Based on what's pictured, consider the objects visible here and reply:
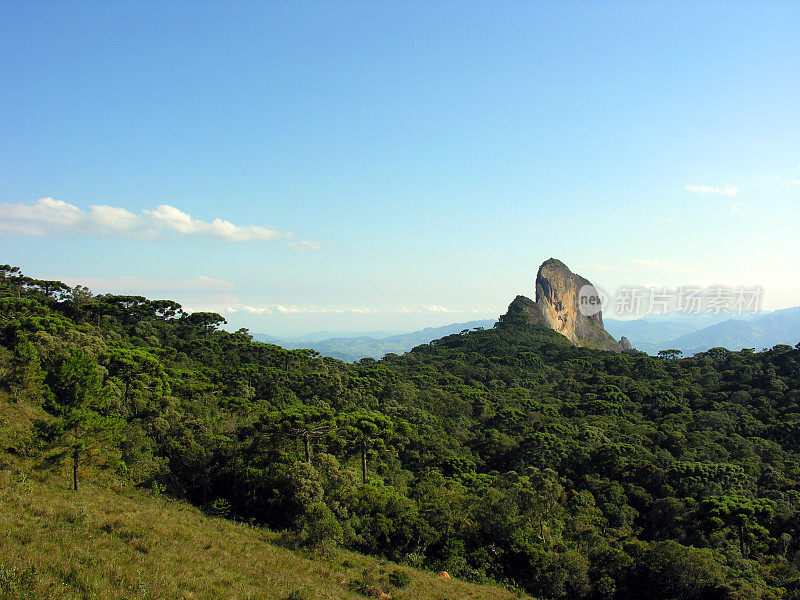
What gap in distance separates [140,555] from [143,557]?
0.41 ft

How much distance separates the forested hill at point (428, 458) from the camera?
2219cm

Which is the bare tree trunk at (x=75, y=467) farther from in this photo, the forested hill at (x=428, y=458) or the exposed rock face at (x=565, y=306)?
the exposed rock face at (x=565, y=306)

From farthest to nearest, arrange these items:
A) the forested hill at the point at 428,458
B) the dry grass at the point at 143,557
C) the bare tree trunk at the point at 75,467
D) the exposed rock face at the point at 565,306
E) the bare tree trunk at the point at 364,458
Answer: the exposed rock face at the point at 565,306, the bare tree trunk at the point at 364,458, the forested hill at the point at 428,458, the bare tree trunk at the point at 75,467, the dry grass at the point at 143,557

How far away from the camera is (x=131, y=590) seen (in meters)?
10.2

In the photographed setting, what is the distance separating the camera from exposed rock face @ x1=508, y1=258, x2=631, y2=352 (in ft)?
431

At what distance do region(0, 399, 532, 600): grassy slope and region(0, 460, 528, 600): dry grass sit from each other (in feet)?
0.10

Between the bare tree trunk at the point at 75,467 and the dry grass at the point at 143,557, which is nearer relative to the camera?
the dry grass at the point at 143,557

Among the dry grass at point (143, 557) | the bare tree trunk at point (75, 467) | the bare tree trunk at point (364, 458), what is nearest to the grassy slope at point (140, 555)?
the dry grass at point (143, 557)

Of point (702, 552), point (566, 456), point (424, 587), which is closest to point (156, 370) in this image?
point (424, 587)

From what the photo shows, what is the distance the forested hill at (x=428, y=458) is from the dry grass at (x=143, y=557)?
6.42ft

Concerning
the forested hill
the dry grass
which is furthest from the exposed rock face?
the dry grass

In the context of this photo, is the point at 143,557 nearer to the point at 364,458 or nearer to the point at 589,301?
the point at 364,458

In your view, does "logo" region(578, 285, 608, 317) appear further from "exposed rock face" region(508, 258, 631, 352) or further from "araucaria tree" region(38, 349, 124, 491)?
"araucaria tree" region(38, 349, 124, 491)

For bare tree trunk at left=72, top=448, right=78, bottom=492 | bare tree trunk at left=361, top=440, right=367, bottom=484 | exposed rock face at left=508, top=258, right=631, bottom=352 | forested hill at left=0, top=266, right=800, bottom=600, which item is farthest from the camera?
exposed rock face at left=508, top=258, right=631, bottom=352
